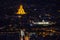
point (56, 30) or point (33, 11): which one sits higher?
point (33, 11)

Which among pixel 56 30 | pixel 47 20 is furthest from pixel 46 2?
pixel 56 30

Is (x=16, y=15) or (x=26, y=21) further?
(x=16, y=15)

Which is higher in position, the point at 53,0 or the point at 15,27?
the point at 53,0

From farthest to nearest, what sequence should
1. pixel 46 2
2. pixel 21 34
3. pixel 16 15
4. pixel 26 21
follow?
pixel 46 2 → pixel 16 15 → pixel 26 21 → pixel 21 34

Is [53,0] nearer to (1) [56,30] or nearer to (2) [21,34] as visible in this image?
(1) [56,30]

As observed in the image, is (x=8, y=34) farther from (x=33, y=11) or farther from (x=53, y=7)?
(x=53, y=7)

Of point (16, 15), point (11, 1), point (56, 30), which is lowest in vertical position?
point (56, 30)

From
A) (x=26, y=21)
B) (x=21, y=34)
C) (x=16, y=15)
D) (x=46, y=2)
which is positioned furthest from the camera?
(x=46, y=2)

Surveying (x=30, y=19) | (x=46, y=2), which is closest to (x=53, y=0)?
(x=46, y=2)

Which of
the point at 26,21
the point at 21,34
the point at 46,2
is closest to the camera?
the point at 21,34
